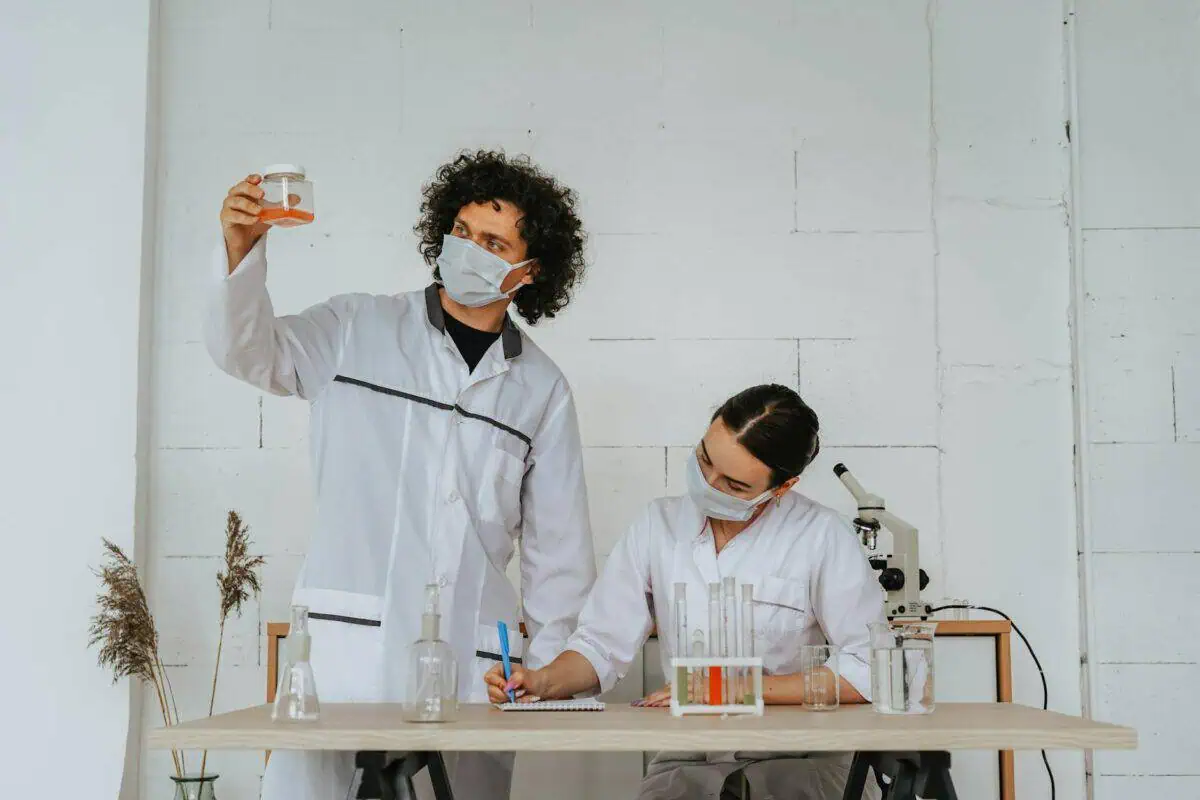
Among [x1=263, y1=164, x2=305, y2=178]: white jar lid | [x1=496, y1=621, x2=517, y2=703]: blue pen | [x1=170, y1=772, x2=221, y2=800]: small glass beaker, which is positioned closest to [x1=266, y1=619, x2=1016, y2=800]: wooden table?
[x1=170, y1=772, x2=221, y2=800]: small glass beaker

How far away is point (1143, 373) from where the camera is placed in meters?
3.31

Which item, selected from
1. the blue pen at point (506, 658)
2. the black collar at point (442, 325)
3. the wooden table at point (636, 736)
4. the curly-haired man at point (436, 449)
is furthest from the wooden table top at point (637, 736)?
the black collar at point (442, 325)

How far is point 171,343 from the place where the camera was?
132 inches

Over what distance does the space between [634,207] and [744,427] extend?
1287mm

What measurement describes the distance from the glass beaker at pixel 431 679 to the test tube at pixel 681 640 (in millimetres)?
321

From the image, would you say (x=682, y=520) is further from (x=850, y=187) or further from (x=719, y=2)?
(x=719, y=2)

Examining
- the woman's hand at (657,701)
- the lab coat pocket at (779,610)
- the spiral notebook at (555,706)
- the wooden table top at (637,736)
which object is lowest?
the woman's hand at (657,701)

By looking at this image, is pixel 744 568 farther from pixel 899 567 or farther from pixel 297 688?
pixel 297 688

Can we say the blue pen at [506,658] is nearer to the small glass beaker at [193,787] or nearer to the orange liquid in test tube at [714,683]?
the orange liquid in test tube at [714,683]

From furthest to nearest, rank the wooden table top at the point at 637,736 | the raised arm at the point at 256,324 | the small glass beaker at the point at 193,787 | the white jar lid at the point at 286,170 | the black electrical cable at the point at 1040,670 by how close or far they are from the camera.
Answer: the black electrical cable at the point at 1040,670 < the small glass beaker at the point at 193,787 < the raised arm at the point at 256,324 < the white jar lid at the point at 286,170 < the wooden table top at the point at 637,736

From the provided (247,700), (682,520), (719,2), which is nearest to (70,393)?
(247,700)

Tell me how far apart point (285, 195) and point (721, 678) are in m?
0.97

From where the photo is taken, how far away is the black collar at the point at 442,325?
91.4 inches

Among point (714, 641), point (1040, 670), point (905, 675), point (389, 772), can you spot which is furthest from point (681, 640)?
point (1040, 670)
